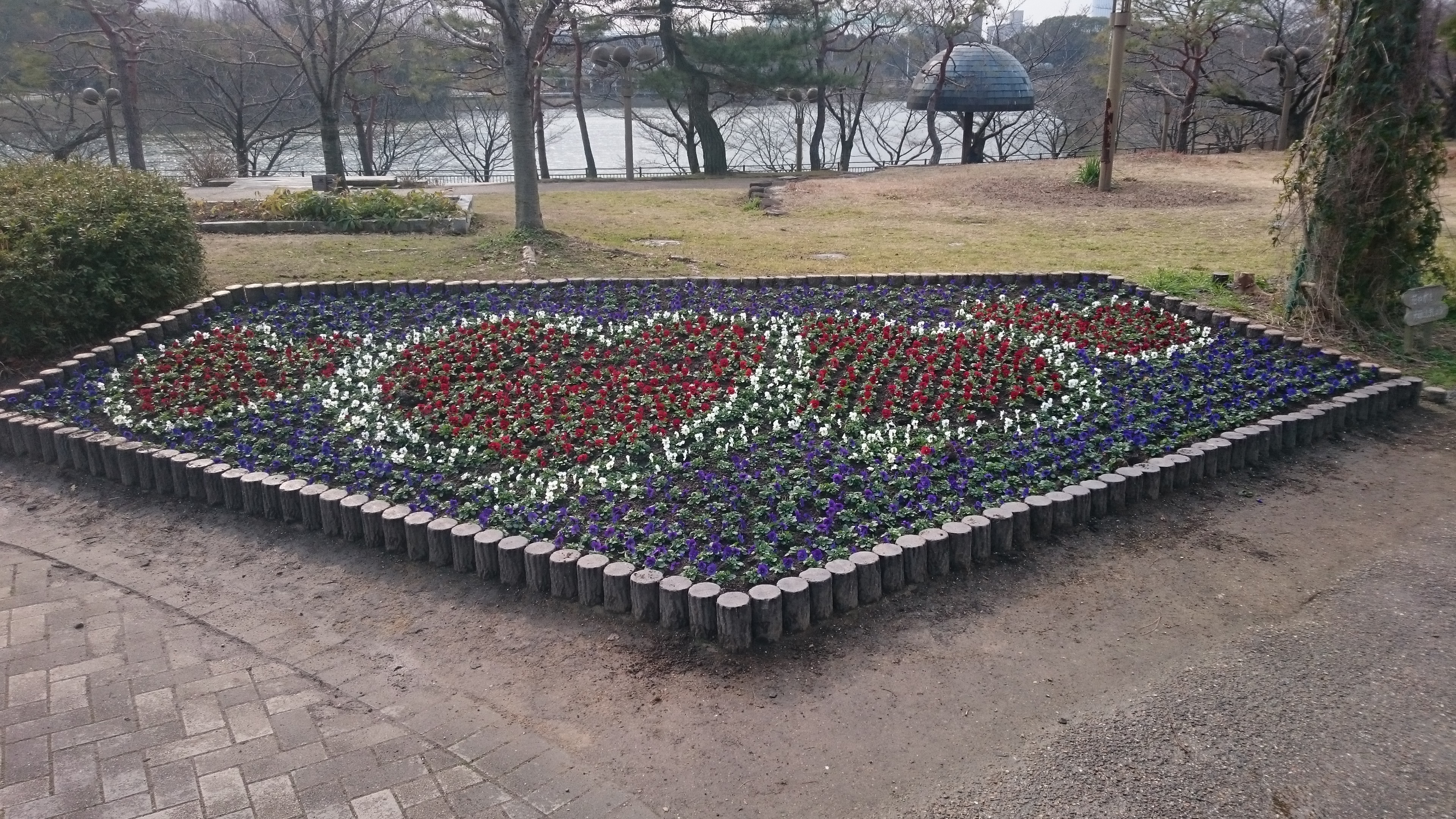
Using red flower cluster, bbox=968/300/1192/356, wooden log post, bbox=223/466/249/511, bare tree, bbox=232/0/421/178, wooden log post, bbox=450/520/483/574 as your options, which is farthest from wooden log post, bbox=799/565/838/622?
bare tree, bbox=232/0/421/178

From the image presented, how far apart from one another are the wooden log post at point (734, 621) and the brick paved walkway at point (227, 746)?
2.74 feet

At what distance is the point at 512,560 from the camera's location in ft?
14.1

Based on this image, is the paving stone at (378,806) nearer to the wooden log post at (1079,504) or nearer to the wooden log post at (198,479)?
the wooden log post at (198,479)

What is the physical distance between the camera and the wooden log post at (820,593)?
12.9 feet

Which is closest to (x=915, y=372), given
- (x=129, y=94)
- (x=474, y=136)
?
(x=129, y=94)

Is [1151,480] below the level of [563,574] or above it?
above

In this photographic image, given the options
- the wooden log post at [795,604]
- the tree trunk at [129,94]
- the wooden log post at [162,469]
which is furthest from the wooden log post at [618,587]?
the tree trunk at [129,94]

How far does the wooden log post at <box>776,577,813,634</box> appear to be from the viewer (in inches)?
152

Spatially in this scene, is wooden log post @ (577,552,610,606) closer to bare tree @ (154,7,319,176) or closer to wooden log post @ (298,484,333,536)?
wooden log post @ (298,484,333,536)

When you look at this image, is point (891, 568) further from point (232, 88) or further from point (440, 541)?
point (232, 88)

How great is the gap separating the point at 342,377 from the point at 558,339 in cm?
157

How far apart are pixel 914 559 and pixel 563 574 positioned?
159 centimetres

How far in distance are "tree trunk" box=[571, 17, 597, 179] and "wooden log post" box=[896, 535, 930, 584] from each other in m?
20.8

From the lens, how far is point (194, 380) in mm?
6605
